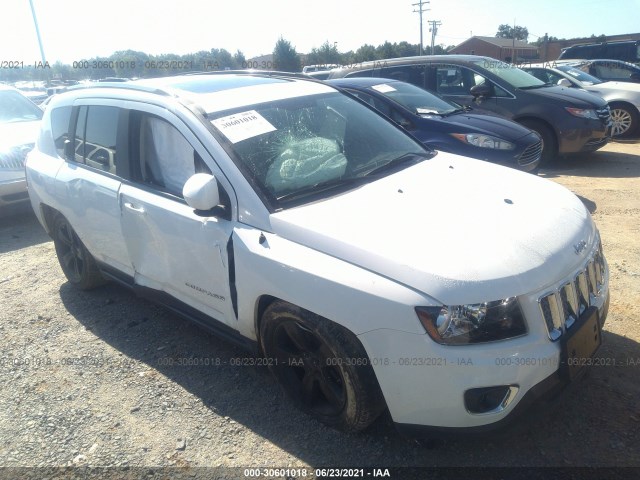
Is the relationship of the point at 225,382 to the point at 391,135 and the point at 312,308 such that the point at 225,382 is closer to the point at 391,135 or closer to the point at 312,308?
the point at 312,308

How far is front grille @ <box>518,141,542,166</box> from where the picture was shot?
→ 639 centimetres

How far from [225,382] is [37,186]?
2586mm

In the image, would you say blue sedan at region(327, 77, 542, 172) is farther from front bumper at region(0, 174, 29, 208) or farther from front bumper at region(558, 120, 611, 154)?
front bumper at region(0, 174, 29, 208)

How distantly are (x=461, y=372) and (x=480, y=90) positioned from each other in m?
7.00

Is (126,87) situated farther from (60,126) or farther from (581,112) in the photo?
(581,112)

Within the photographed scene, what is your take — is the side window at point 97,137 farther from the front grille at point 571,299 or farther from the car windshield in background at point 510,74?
the car windshield in background at point 510,74

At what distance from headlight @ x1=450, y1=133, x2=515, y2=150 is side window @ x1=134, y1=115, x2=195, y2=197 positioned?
4.04 m

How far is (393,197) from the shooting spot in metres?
2.85

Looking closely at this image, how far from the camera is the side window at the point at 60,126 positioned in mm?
4309

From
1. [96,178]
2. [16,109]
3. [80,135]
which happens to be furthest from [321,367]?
[16,109]

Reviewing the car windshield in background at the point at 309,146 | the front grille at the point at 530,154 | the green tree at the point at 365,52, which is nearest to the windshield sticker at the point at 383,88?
the front grille at the point at 530,154

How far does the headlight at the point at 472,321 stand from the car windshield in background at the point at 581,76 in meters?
11.7

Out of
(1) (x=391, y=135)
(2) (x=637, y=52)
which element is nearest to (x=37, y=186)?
(1) (x=391, y=135)

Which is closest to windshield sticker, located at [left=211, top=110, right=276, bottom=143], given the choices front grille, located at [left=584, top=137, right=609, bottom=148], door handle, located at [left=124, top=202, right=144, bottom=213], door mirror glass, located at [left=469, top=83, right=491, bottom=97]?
door handle, located at [left=124, top=202, right=144, bottom=213]
